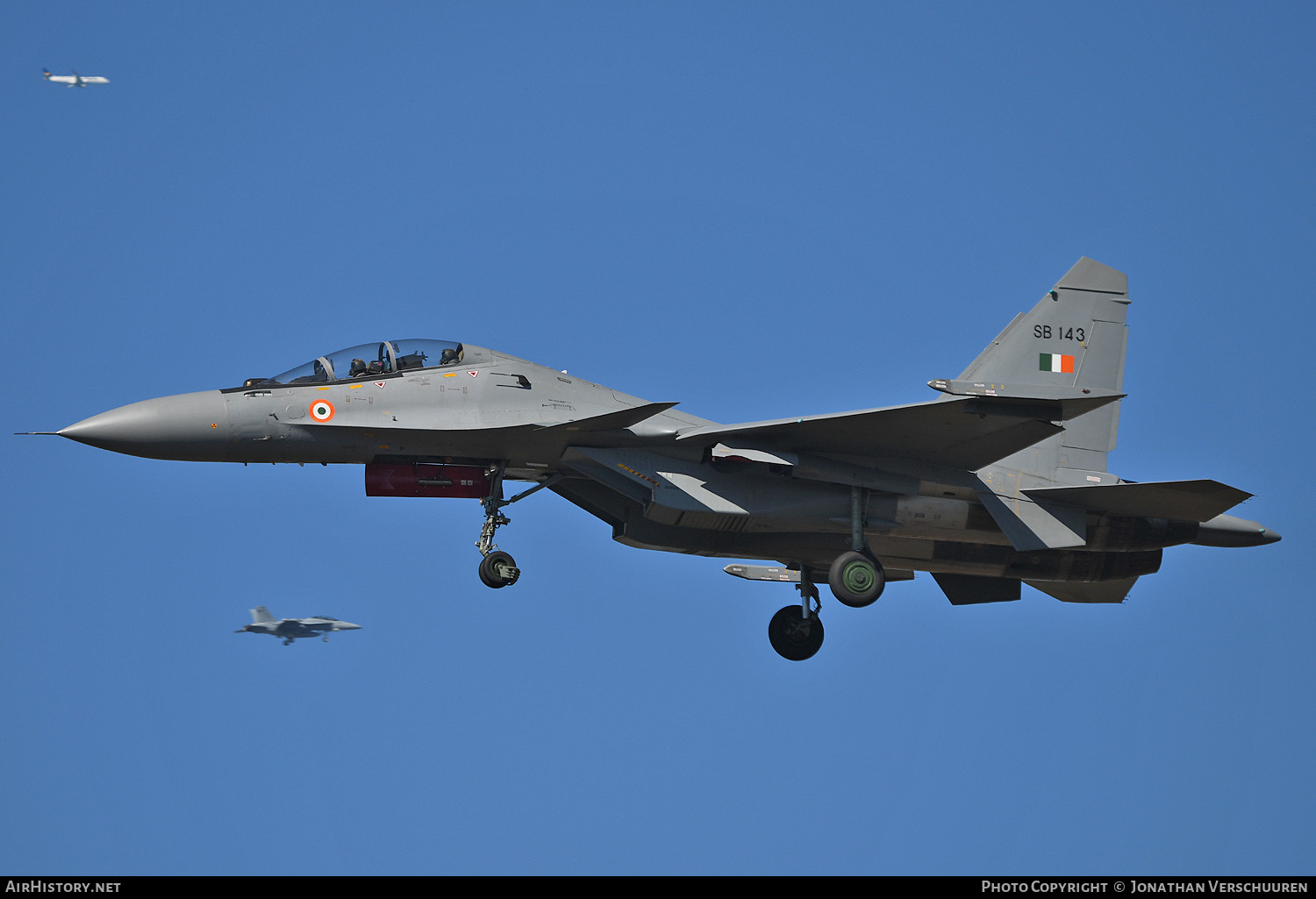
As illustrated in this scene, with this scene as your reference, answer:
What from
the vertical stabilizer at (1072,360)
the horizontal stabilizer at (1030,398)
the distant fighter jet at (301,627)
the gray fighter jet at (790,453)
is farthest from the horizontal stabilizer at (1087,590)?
the distant fighter jet at (301,627)

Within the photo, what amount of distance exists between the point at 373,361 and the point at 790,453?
5530mm

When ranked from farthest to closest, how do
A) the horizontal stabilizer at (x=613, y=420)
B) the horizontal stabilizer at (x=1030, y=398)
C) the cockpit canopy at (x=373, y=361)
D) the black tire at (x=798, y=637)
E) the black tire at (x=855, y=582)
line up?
1. the black tire at (x=798, y=637)
2. the black tire at (x=855, y=582)
3. the cockpit canopy at (x=373, y=361)
4. the horizontal stabilizer at (x=613, y=420)
5. the horizontal stabilizer at (x=1030, y=398)

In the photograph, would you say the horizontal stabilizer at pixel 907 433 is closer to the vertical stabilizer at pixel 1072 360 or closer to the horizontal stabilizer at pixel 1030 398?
the horizontal stabilizer at pixel 1030 398

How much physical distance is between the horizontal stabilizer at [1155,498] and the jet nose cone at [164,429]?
35.2 ft

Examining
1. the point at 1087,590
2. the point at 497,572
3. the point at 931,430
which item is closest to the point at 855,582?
the point at 931,430

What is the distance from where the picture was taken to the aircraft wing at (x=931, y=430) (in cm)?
1672

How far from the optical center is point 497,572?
17.5m

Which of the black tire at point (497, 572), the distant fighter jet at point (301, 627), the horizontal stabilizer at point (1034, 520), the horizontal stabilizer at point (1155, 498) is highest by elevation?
the horizontal stabilizer at point (1155, 498)

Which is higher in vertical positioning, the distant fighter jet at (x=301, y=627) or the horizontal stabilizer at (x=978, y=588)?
the horizontal stabilizer at (x=978, y=588)

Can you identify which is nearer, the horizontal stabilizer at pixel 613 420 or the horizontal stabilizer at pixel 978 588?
the horizontal stabilizer at pixel 613 420

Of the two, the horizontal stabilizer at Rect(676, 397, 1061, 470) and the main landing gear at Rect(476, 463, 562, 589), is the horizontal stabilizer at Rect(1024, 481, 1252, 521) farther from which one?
the main landing gear at Rect(476, 463, 562, 589)

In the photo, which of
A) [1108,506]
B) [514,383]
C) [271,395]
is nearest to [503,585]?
[514,383]
